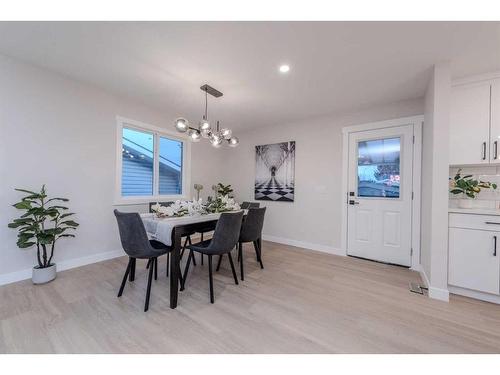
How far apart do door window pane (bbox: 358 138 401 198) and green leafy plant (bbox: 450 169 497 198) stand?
657 mm

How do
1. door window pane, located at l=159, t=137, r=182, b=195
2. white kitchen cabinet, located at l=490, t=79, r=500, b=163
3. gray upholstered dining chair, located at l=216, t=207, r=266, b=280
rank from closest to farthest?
1. white kitchen cabinet, located at l=490, t=79, r=500, b=163
2. gray upholstered dining chair, located at l=216, t=207, r=266, b=280
3. door window pane, located at l=159, t=137, r=182, b=195

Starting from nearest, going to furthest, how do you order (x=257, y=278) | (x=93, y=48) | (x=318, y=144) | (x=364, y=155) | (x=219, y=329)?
1. (x=219, y=329)
2. (x=93, y=48)
3. (x=257, y=278)
4. (x=364, y=155)
5. (x=318, y=144)

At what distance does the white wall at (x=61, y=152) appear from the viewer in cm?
221

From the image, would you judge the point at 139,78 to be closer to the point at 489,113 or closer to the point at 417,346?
the point at 417,346

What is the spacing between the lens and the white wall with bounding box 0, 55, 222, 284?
7.25 feet

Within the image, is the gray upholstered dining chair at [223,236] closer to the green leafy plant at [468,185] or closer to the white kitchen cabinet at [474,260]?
the white kitchen cabinet at [474,260]

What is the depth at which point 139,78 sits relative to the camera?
8.30 feet

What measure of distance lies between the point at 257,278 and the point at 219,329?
0.98 m

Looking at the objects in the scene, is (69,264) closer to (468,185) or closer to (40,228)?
(40,228)

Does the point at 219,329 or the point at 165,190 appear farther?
the point at 165,190

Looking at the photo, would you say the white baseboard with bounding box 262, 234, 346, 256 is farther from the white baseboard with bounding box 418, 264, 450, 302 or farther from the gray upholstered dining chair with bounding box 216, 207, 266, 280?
the gray upholstered dining chair with bounding box 216, 207, 266, 280

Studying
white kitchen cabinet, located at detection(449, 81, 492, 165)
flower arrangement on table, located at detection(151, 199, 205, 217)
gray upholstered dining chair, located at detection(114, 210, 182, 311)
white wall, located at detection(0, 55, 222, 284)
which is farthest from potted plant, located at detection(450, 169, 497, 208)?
white wall, located at detection(0, 55, 222, 284)
